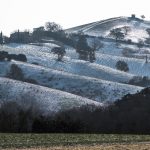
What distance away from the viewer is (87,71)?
172500mm

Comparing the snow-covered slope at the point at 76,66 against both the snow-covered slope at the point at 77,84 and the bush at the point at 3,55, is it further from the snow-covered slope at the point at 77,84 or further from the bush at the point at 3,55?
the snow-covered slope at the point at 77,84

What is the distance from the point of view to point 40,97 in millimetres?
114562

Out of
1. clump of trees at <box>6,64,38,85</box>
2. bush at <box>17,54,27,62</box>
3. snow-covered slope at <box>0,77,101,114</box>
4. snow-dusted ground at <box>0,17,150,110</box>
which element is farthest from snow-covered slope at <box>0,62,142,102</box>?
bush at <box>17,54,27,62</box>

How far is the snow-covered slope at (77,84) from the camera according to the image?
430 ft

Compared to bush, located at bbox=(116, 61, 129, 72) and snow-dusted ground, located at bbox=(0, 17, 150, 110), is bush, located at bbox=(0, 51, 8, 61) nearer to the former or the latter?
snow-dusted ground, located at bbox=(0, 17, 150, 110)

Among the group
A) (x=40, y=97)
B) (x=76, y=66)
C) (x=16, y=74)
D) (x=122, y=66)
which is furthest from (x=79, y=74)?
(x=40, y=97)

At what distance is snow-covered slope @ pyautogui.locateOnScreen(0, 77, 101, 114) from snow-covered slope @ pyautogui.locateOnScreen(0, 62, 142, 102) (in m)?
13.0

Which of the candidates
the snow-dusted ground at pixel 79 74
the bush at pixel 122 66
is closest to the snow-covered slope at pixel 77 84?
the snow-dusted ground at pixel 79 74

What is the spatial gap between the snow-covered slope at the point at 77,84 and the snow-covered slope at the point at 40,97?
13.0 meters

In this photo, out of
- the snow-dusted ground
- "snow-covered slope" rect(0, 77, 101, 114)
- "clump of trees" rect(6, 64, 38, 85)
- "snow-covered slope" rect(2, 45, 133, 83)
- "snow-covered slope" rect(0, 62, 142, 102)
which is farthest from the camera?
"snow-covered slope" rect(2, 45, 133, 83)

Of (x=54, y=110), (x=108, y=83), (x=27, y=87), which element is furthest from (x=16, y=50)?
(x=54, y=110)

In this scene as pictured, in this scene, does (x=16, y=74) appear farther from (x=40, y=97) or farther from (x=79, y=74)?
(x=40, y=97)

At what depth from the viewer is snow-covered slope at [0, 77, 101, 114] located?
354ft

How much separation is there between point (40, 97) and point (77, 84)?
26.8 metres
